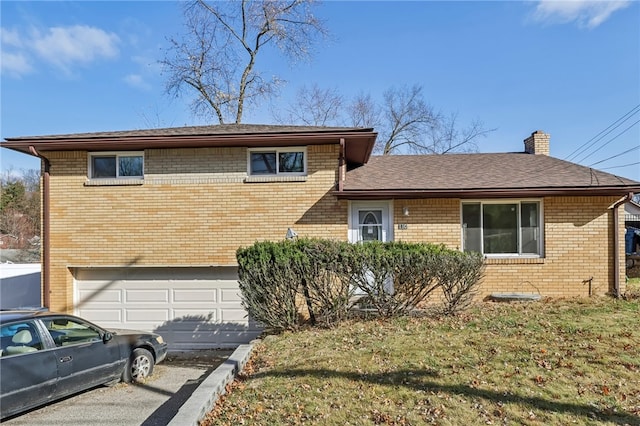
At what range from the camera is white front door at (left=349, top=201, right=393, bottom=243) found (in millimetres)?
10109

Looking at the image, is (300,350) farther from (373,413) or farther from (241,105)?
(241,105)

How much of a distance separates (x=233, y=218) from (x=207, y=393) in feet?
18.4

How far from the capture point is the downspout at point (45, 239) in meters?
10.0

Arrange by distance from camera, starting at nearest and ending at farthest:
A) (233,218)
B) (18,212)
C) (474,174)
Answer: (233,218), (474,174), (18,212)

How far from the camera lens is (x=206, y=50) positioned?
24516 millimetres

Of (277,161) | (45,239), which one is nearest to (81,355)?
(45,239)

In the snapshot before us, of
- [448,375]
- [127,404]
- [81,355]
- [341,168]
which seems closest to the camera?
[448,375]

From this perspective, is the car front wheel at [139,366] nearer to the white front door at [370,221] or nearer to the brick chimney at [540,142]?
the white front door at [370,221]

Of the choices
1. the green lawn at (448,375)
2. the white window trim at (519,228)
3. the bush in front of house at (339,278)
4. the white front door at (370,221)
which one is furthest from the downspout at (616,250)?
the white front door at (370,221)

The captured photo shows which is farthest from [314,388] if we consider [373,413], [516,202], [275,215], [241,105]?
[241,105]

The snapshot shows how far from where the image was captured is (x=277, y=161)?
10.2 meters

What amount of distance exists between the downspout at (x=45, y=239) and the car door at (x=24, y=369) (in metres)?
4.72

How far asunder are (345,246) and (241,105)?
18312 mm

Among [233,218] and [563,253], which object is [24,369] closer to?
[233,218]
